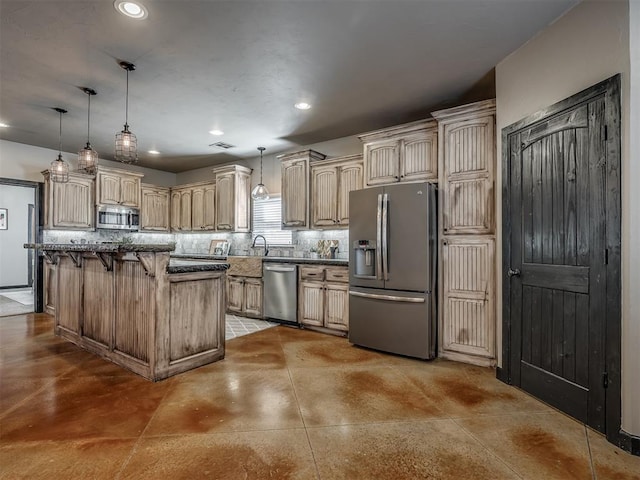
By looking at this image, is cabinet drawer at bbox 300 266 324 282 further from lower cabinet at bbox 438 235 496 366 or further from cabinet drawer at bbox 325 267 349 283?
lower cabinet at bbox 438 235 496 366

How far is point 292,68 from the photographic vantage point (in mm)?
3102

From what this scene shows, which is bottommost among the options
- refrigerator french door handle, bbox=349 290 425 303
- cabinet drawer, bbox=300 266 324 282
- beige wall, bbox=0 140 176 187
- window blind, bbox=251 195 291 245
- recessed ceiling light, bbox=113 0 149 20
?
refrigerator french door handle, bbox=349 290 425 303

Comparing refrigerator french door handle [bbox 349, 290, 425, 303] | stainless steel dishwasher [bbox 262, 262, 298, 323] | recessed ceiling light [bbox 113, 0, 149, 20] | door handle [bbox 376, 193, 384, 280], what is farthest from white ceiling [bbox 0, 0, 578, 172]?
refrigerator french door handle [bbox 349, 290, 425, 303]

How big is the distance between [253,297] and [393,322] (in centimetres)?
247

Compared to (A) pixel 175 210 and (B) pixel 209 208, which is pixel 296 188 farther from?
(A) pixel 175 210

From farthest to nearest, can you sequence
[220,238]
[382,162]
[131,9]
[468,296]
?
1. [220,238]
2. [382,162]
3. [468,296]
4. [131,9]

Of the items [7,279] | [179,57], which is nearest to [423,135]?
[179,57]

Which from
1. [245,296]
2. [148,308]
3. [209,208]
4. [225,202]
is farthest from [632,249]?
[209,208]

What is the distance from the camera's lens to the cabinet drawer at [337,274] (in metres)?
4.34

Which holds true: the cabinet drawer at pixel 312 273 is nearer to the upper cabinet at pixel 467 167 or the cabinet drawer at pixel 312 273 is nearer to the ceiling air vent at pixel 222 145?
the upper cabinet at pixel 467 167

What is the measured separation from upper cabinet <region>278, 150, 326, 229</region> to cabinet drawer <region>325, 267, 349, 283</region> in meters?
1.00

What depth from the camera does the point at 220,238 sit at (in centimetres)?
690

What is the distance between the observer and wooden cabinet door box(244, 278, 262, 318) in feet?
17.0

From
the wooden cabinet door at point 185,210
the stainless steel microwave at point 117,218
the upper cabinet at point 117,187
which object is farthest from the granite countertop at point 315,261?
the upper cabinet at point 117,187
